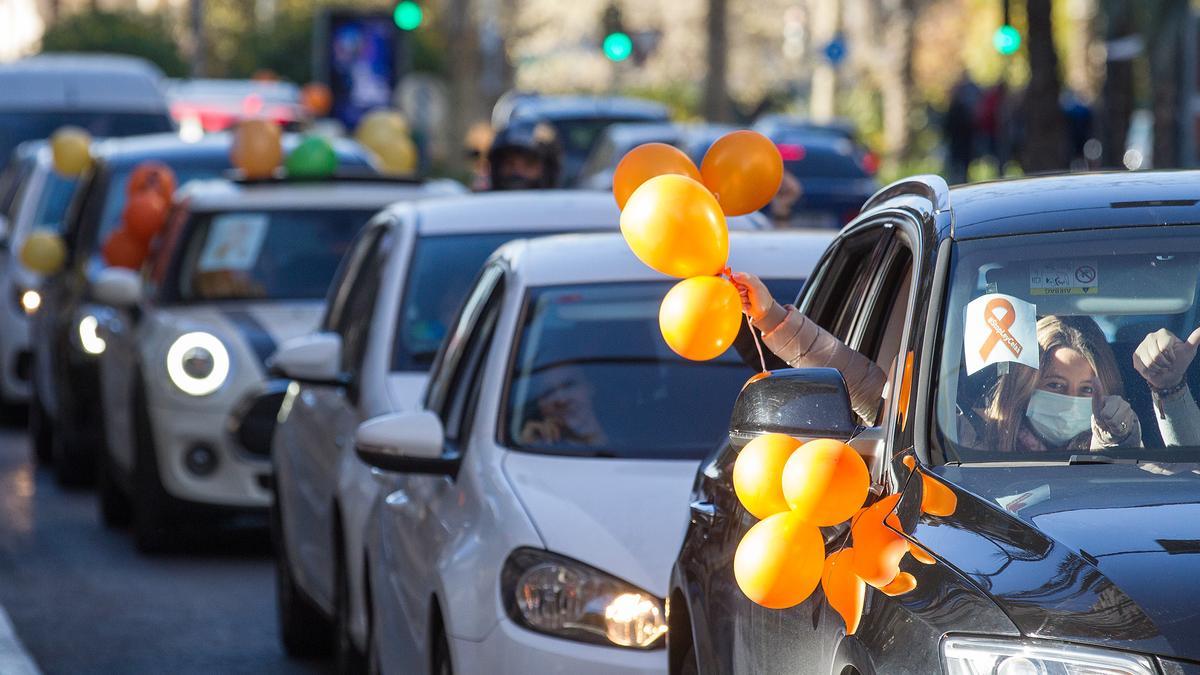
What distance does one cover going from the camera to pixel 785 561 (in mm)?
4086

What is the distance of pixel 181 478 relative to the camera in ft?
35.8

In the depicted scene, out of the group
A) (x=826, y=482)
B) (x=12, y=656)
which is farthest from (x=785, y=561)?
(x=12, y=656)

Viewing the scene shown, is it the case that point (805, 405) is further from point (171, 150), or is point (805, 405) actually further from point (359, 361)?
point (171, 150)

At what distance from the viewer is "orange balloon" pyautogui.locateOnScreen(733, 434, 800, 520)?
13.7 ft

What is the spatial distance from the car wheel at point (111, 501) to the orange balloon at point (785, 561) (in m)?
8.46

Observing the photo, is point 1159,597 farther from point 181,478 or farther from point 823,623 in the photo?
point 181,478

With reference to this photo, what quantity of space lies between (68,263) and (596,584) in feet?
30.6

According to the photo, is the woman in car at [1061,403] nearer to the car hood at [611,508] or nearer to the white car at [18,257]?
the car hood at [611,508]

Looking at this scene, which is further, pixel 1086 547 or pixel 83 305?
pixel 83 305

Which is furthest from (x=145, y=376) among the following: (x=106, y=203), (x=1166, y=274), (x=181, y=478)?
(x=1166, y=274)

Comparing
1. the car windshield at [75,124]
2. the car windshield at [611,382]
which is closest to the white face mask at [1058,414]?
the car windshield at [611,382]

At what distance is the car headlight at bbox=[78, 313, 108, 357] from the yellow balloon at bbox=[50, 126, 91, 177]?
2.74 metres

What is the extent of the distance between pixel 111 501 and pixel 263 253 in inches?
67.2

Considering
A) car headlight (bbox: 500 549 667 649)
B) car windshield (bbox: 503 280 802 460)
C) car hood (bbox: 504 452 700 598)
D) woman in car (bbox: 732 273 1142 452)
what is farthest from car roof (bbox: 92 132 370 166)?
woman in car (bbox: 732 273 1142 452)
